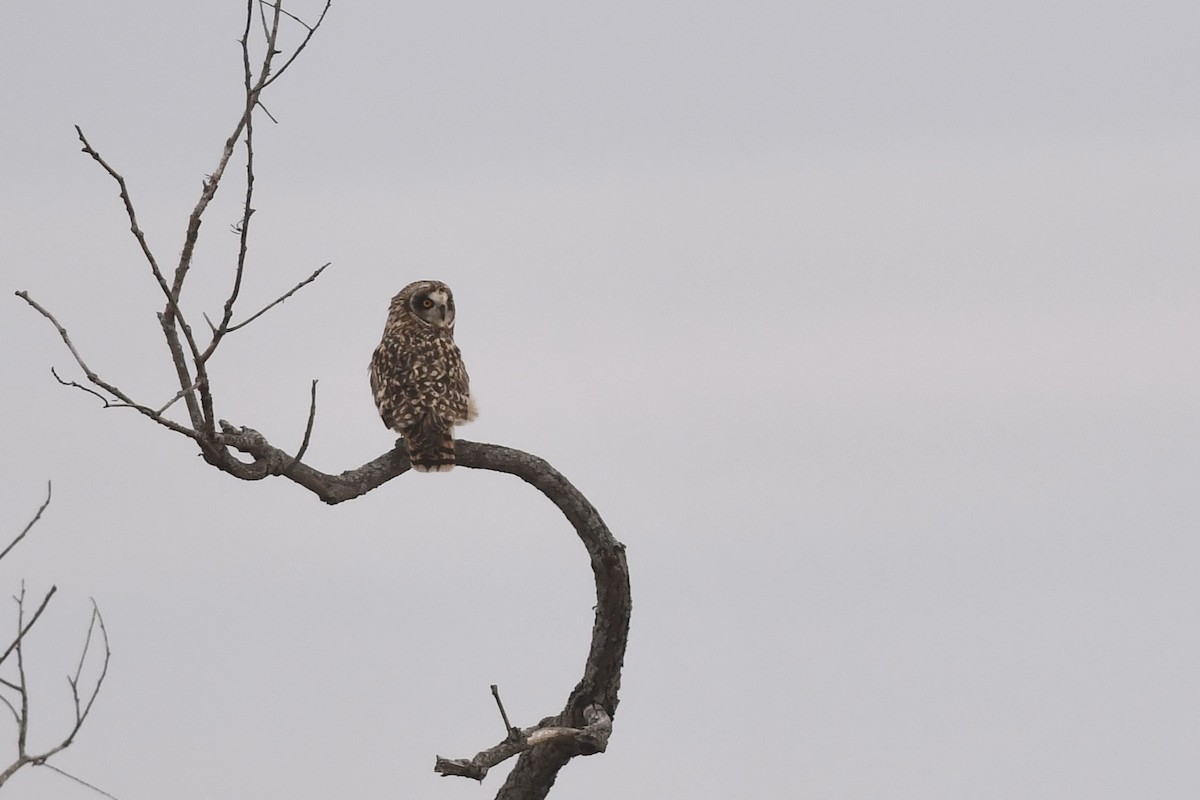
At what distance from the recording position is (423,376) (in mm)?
6180

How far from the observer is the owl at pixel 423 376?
19.8ft

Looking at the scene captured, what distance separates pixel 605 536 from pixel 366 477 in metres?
1.24

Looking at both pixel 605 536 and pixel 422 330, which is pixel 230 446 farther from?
pixel 605 536

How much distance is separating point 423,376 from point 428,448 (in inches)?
13.6

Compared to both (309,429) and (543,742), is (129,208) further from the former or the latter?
(543,742)

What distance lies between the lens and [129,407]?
4.49 m

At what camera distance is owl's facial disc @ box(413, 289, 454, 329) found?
6.66 m

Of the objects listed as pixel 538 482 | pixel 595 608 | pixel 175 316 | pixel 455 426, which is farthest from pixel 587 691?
pixel 175 316

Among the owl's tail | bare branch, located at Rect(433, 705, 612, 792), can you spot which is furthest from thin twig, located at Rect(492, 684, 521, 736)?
the owl's tail

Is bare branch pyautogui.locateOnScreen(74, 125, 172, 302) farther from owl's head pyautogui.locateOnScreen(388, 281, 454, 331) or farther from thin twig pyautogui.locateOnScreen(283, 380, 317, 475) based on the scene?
owl's head pyautogui.locateOnScreen(388, 281, 454, 331)

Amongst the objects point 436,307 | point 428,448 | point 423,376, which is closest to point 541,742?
point 428,448

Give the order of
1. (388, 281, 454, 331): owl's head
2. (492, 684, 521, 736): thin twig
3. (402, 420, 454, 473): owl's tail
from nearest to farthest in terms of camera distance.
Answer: (492, 684, 521, 736): thin twig
(402, 420, 454, 473): owl's tail
(388, 281, 454, 331): owl's head

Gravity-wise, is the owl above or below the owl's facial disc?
below

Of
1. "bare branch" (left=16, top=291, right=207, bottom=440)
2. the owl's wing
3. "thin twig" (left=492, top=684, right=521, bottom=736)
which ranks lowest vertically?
"thin twig" (left=492, top=684, right=521, bottom=736)
